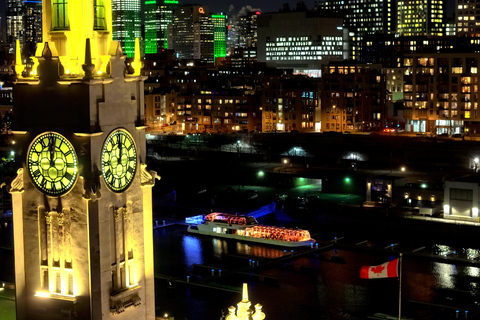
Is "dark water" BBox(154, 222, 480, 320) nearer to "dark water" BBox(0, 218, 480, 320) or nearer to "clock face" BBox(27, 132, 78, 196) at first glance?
"dark water" BBox(0, 218, 480, 320)

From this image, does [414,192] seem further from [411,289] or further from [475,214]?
[411,289]

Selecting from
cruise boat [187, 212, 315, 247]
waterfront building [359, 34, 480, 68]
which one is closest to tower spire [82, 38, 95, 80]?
cruise boat [187, 212, 315, 247]

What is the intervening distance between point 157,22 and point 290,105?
10114 centimetres

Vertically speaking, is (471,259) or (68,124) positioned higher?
(68,124)

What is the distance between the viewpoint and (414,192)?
4841cm

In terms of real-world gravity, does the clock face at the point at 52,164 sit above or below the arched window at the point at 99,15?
below

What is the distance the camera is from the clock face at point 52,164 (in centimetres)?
959

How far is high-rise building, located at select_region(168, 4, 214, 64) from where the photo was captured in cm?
17450

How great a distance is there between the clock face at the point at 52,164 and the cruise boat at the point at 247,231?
2903 centimetres

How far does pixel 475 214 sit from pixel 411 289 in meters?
12.7

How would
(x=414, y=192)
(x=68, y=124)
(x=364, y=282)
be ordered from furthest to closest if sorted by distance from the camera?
(x=414, y=192), (x=364, y=282), (x=68, y=124)

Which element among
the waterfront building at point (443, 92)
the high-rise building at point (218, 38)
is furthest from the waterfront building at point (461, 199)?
the high-rise building at point (218, 38)

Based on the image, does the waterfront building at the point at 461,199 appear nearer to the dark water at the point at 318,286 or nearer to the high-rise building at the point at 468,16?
the dark water at the point at 318,286

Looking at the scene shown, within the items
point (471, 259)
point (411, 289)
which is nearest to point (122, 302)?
Result: point (411, 289)
